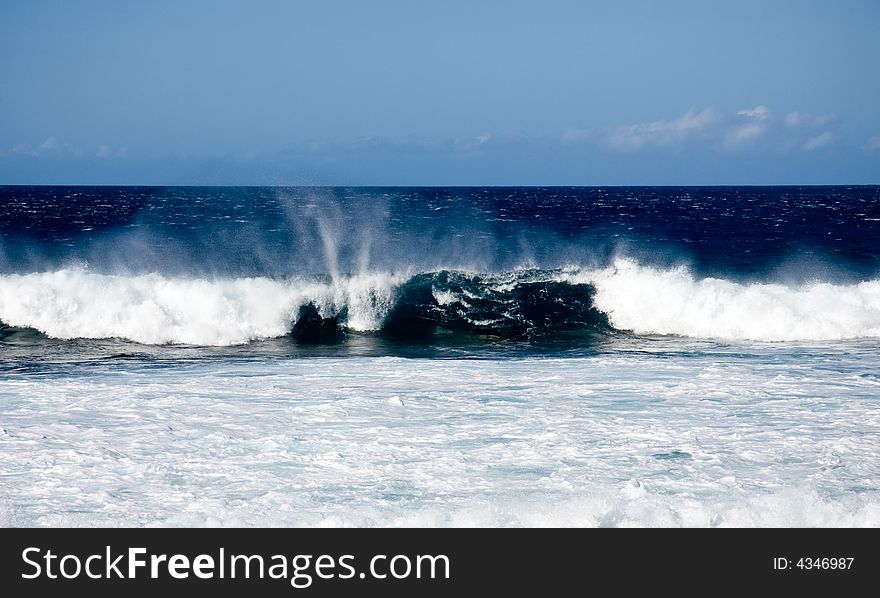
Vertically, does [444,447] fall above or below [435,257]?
below

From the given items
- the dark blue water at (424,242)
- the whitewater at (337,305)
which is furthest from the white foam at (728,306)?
the dark blue water at (424,242)

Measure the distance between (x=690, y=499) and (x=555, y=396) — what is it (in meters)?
3.62

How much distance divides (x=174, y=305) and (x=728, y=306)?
38.5ft

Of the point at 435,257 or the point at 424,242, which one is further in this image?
the point at 424,242

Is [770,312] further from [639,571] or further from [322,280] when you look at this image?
[639,571]

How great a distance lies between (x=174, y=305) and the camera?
16.8 metres

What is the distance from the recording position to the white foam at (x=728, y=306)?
1617 cm

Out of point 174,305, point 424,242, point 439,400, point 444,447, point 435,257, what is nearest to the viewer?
point 444,447

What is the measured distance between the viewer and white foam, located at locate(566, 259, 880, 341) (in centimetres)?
1617

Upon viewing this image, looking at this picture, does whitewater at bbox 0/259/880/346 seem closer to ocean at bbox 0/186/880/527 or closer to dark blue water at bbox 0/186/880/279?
ocean at bbox 0/186/880/527

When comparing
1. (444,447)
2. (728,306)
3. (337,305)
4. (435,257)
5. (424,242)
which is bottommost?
(444,447)

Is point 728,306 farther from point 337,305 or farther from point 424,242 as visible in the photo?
point 424,242

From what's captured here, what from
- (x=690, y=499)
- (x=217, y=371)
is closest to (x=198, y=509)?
(x=690, y=499)

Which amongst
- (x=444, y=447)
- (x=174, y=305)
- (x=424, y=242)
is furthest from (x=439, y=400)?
(x=424, y=242)
